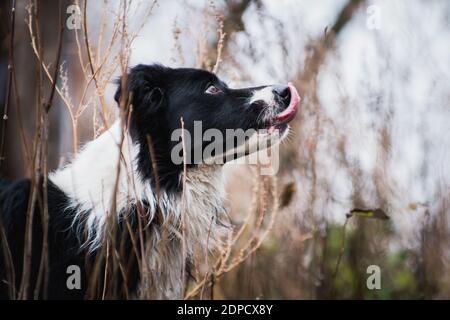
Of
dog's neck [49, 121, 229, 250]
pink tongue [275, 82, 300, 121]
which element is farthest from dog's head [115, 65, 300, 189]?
dog's neck [49, 121, 229, 250]

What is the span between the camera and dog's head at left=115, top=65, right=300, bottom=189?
140 inches

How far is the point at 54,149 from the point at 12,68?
5.89 meters

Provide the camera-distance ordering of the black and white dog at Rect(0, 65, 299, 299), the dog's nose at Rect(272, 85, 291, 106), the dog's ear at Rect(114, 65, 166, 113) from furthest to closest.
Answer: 1. the dog's nose at Rect(272, 85, 291, 106)
2. the dog's ear at Rect(114, 65, 166, 113)
3. the black and white dog at Rect(0, 65, 299, 299)

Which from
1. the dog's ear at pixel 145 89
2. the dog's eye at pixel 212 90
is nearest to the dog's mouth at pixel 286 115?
the dog's eye at pixel 212 90

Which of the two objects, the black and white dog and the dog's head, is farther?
the dog's head

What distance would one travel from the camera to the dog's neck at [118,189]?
3328 millimetres

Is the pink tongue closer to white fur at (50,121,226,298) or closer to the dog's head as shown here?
the dog's head

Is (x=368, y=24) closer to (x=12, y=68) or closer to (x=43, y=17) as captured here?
(x=12, y=68)

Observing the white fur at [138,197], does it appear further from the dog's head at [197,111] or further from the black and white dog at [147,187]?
the dog's head at [197,111]

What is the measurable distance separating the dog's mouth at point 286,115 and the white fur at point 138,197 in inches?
16.7

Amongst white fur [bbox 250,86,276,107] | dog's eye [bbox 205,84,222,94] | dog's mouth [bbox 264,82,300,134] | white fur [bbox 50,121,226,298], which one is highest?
dog's eye [bbox 205,84,222,94]

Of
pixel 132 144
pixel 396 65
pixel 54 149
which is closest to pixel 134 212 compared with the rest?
pixel 132 144

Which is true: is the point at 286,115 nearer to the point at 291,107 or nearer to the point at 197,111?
the point at 291,107

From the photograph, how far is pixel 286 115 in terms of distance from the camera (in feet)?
11.8
